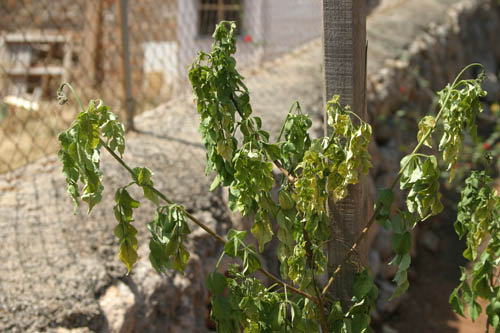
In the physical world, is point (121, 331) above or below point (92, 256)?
below

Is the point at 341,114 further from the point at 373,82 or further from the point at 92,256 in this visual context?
the point at 373,82

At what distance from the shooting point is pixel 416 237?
486cm

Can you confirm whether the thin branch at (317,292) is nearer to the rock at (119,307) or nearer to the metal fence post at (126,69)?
the rock at (119,307)

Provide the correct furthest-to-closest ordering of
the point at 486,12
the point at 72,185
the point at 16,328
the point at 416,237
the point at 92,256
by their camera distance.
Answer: the point at 486,12
the point at 416,237
the point at 92,256
the point at 16,328
the point at 72,185

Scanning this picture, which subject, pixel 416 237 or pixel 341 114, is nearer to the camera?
pixel 341 114

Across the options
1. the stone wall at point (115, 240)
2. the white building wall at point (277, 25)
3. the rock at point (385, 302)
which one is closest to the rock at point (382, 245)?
the stone wall at point (115, 240)

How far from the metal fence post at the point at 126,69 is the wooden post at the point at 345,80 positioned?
1.90 meters

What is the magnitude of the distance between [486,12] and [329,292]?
8.60 meters

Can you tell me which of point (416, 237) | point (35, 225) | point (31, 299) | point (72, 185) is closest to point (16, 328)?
point (31, 299)

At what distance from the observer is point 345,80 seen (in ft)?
5.38

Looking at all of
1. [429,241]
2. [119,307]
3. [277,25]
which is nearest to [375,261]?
[429,241]

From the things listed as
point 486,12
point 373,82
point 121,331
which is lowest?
point 121,331

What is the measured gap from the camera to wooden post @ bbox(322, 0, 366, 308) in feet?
5.25

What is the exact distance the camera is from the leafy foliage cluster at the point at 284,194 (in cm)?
145
